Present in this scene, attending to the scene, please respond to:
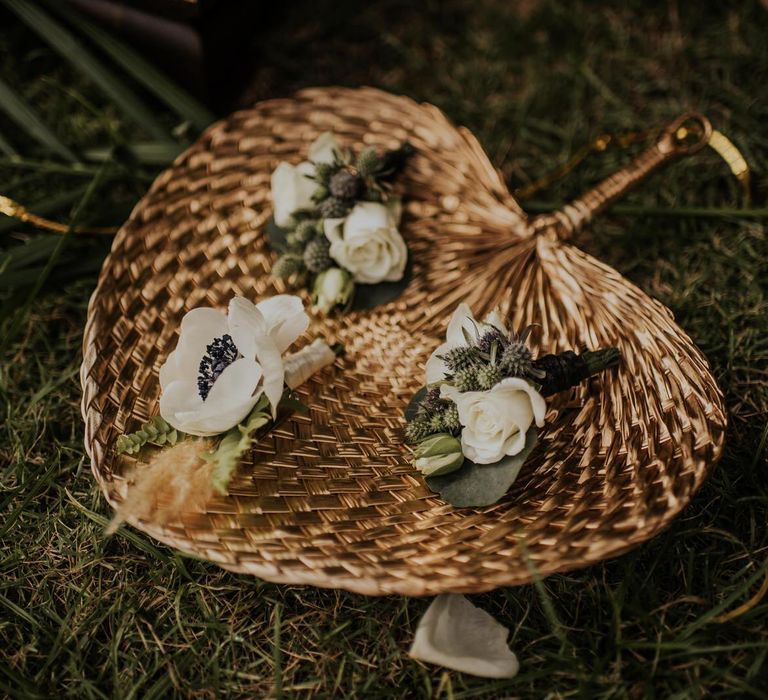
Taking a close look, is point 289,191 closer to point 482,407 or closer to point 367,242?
point 367,242

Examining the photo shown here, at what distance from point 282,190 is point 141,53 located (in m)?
0.57

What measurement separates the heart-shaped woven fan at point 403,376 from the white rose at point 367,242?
0.23ft

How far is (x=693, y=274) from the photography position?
4.16ft

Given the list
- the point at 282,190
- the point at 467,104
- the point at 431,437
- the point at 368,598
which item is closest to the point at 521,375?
the point at 431,437

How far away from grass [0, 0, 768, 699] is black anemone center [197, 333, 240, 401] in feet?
0.83

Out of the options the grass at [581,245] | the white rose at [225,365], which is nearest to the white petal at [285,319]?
the white rose at [225,365]

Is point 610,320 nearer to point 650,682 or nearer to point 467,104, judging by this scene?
point 650,682

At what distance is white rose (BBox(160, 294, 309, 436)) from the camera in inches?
33.4

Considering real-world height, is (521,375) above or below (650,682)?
above

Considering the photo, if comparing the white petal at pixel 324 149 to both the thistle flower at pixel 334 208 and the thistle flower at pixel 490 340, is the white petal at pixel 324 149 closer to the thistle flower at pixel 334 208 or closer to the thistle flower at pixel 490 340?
the thistle flower at pixel 334 208

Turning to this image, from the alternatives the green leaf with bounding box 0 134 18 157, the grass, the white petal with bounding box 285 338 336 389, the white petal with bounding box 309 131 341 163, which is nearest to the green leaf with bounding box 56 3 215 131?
the grass

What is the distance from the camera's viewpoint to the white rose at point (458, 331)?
2.95 feet

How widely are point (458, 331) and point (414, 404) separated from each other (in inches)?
4.7

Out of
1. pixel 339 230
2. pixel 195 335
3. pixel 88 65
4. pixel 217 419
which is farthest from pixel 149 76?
A: pixel 217 419
